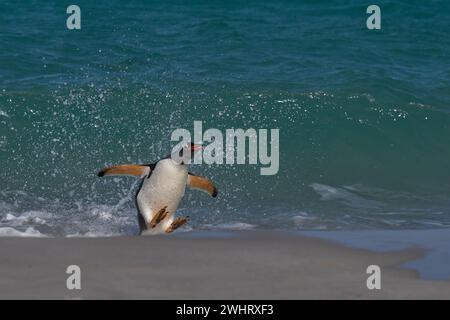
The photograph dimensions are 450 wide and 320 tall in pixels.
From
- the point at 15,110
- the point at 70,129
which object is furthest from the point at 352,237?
the point at 15,110

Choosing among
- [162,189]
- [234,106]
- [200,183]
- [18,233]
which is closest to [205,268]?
[162,189]

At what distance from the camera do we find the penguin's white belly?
29.2ft

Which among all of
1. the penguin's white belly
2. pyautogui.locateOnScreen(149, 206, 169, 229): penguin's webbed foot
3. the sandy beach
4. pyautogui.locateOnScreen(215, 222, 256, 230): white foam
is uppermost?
the penguin's white belly

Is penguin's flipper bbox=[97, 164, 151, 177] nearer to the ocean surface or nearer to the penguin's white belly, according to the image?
the penguin's white belly

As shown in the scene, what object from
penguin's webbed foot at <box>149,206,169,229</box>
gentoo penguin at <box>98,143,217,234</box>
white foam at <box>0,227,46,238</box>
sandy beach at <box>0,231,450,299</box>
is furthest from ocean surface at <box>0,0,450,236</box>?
sandy beach at <box>0,231,450,299</box>

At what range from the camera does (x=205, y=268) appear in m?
7.31

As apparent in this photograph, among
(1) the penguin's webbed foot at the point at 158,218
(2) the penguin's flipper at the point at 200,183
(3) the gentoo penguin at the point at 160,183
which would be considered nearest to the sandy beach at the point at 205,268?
(1) the penguin's webbed foot at the point at 158,218

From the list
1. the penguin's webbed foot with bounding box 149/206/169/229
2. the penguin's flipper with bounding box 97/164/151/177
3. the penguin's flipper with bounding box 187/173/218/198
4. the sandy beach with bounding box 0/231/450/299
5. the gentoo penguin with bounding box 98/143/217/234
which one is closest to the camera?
the sandy beach with bounding box 0/231/450/299

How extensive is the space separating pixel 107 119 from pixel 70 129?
758 millimetres

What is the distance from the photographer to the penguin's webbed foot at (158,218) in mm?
8594

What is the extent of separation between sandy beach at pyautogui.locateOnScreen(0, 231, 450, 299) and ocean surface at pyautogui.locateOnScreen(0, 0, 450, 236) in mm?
949

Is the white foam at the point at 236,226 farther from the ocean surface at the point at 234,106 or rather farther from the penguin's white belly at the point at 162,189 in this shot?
the penguin's white belly at the point at 162,189

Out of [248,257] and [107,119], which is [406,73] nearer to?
[107,119]

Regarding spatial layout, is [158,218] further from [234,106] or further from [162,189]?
[234,106]
